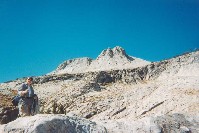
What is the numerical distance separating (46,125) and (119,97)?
50.1 m

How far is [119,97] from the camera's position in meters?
60.6

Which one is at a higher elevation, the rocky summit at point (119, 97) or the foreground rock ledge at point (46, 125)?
the rocky summit at point (119, 97)

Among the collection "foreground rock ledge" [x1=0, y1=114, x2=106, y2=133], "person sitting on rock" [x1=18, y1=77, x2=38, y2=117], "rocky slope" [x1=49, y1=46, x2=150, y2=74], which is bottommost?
"foreground rock ledge" [x1=0, y1=114, x2=106, y2=133]

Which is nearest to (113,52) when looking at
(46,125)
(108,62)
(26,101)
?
(108,62)

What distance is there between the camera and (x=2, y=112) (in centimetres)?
2502

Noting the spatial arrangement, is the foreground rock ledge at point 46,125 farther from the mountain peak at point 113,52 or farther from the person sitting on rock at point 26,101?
the mountain peak at point 113,52

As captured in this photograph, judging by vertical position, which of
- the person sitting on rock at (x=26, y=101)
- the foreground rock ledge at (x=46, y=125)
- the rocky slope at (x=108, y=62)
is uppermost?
the rocky slope at (x=108, y=62)

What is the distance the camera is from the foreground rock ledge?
420 inches

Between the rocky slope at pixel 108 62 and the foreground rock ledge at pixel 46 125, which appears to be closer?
the foreground rock ledge at pixel 46 125

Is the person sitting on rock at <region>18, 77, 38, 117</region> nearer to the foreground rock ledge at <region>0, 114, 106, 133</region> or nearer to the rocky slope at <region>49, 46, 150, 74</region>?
the foreground rock ledge at <region>0, 114, 106, 133</region>

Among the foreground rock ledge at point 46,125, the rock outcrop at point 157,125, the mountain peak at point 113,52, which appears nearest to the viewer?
the foreground rock ledge at point 46,125

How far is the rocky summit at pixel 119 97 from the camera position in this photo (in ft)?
40.8

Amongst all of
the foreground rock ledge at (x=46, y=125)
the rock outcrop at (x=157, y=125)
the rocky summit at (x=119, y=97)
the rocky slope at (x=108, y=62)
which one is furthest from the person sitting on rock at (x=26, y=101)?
the rocky slope at (x=108, y=62)

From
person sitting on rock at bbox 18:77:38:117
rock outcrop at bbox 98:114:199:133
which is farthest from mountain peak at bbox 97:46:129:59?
person sitting on rock at bbox 18:77:38:117
